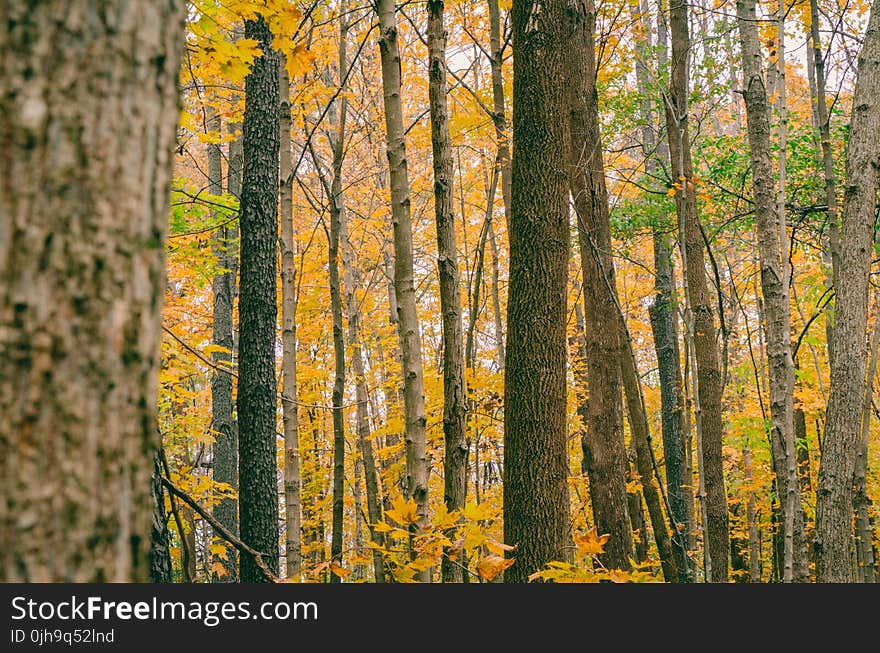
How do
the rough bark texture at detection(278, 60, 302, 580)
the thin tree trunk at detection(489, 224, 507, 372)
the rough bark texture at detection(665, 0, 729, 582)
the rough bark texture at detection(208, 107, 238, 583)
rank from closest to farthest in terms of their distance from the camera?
the rough bark texture at detection(278, 60, 302, 580), the rough bark texture at detection(665, 0, 729, 582), the rough bark texture at detection(208, 107, 238, 583), the thin tree trunk at detection(489, 224, 507, 372)

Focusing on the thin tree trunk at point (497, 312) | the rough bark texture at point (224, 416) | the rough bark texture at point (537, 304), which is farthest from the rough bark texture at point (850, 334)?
the rough bark texture at point (224, 416)

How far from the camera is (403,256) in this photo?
502 centimetres

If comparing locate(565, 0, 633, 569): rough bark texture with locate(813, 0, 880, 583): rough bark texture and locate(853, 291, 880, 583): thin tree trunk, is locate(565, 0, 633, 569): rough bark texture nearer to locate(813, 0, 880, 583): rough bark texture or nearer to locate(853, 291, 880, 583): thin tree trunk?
locate(813, 0, 880, 583): rough bark texture

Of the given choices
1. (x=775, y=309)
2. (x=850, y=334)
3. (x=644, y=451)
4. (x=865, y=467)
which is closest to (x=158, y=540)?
(x=850, y=334)

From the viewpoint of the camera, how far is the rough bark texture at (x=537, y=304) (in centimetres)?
399

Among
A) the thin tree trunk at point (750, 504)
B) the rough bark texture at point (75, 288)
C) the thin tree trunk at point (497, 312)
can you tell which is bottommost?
the thin tree trunk at point (750, 504)

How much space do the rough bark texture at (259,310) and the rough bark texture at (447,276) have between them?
2.00 m

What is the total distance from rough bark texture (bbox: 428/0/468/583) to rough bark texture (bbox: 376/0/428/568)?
20cm

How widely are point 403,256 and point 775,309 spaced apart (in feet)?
10.4

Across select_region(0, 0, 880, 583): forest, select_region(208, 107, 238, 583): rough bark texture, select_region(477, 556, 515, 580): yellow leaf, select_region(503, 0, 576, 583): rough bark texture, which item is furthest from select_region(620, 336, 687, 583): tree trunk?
select_region(208, 107, 238, 583): rough bark texture

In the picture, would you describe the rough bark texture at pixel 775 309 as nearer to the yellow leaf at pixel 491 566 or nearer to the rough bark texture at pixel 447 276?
the rough bark texture at pixel 447 276

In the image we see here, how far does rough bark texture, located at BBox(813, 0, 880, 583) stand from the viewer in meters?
5.16

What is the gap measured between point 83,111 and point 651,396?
17.7 meters

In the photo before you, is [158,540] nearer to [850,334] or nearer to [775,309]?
[850,334]
